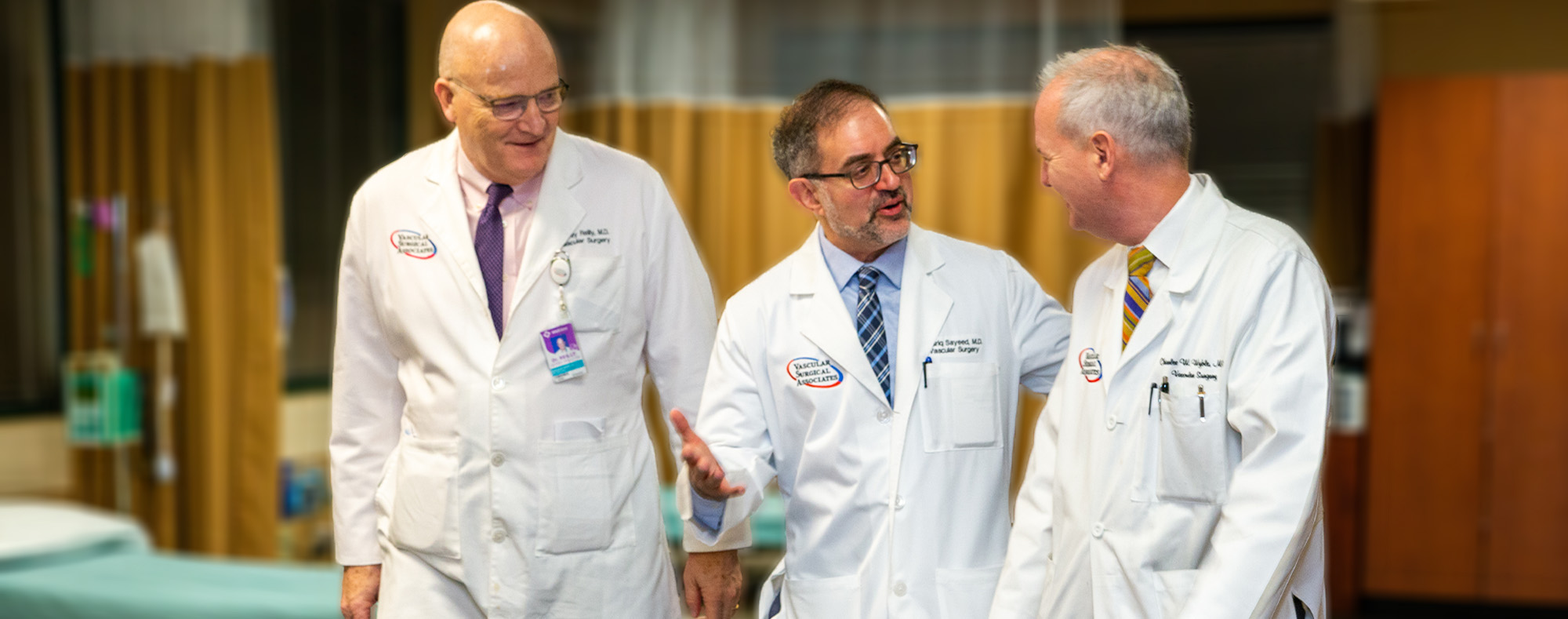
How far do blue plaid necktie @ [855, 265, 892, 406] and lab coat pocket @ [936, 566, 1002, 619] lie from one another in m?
0.25

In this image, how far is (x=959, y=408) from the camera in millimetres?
1783

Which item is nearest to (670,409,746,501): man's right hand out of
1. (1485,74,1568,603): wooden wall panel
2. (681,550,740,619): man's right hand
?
(681,550,740,619): man's right hand

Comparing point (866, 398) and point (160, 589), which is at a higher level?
point (866, 398)

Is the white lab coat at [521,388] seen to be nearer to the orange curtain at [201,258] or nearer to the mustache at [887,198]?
the mustache at [887,198]

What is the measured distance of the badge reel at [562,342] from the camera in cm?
180

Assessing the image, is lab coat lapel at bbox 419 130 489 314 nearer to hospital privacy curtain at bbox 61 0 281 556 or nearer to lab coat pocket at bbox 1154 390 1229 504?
lab coat pocket at bbox 1154 390 1229 504

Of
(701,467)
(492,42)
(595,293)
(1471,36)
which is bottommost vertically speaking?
(701,467)

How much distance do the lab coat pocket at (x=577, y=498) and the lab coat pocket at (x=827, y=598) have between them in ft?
0.93

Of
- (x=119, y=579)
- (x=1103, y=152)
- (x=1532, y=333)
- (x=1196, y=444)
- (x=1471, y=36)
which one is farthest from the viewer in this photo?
(x=1471, y=36)

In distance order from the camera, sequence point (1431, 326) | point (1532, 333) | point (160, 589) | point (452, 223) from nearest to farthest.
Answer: point (452, 223)
point (160, 589)
point (1532, 333)
point (1431, 326)

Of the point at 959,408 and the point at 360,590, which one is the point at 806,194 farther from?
the point at 360,590

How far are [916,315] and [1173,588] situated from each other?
1.75 ft

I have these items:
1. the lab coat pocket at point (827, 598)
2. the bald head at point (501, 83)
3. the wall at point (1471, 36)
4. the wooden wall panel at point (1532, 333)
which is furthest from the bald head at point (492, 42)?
the wall at point (1471, 36)

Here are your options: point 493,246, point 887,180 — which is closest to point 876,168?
point 887,180
